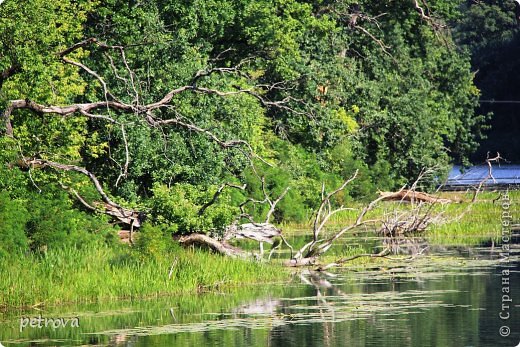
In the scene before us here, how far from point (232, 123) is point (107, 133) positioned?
164 inches

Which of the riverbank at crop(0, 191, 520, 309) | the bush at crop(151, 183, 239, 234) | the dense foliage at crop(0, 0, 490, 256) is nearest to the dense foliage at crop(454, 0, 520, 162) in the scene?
the dense foliage at crop(0, 0, 490, 256)

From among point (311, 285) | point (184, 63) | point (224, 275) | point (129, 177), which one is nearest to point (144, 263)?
point (224, 275)

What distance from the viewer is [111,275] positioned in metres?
22.4

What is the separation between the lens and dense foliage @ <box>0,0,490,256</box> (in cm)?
2628

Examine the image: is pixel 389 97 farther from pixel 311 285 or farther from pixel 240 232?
pixel 311 285

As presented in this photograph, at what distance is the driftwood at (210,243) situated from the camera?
25.8 metres

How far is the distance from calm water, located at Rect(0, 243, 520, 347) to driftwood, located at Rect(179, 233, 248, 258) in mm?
1557

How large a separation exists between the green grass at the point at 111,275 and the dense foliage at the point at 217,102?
1117 mm

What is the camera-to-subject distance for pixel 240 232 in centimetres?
2709

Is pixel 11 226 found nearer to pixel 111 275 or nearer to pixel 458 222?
pixel 111 275

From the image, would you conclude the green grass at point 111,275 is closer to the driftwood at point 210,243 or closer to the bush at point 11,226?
the bush at point 11,226

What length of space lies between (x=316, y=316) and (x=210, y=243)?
6365 mm

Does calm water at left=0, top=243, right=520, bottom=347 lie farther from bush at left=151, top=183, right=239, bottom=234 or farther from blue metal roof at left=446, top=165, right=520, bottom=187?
blue metal roof at left=446, top=165, right=520, bottom=187

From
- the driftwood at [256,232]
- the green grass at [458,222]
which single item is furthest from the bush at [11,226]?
the green grass at [458,222]
